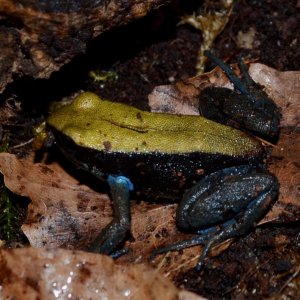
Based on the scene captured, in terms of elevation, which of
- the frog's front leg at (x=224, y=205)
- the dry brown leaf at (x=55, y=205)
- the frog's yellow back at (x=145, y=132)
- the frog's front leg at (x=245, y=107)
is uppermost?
the frog's front leg at (x=245, y=107)

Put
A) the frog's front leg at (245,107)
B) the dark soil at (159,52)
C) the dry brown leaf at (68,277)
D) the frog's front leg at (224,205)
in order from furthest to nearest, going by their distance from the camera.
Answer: the dark soil at (159,52)
the frog's front leg at (245,107)
the frog's front leg at (224,205)
the dry brown leaf at (68,277)

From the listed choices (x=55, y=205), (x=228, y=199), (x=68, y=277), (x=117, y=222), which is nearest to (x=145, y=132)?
(x=117, y=222)

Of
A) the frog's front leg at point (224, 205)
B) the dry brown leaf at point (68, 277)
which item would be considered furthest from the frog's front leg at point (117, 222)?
the dry brown leaf at point (68, 277)

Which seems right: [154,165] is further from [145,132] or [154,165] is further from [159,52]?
[159,52]

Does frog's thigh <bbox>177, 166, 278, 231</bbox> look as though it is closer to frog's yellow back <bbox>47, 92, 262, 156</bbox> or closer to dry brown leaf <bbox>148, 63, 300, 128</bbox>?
frog's yellow back <bbox>47, 92, 262, 156</bbox>

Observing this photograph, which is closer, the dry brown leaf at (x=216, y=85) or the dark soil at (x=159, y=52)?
the dry brown leaf at (x=216, y=85)

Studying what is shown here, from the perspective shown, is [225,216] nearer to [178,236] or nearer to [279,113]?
[178,236]

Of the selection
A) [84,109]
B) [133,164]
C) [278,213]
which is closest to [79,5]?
[84,109]

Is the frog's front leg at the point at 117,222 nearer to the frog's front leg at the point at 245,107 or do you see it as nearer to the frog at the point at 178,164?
the frog at the point at 178,164
